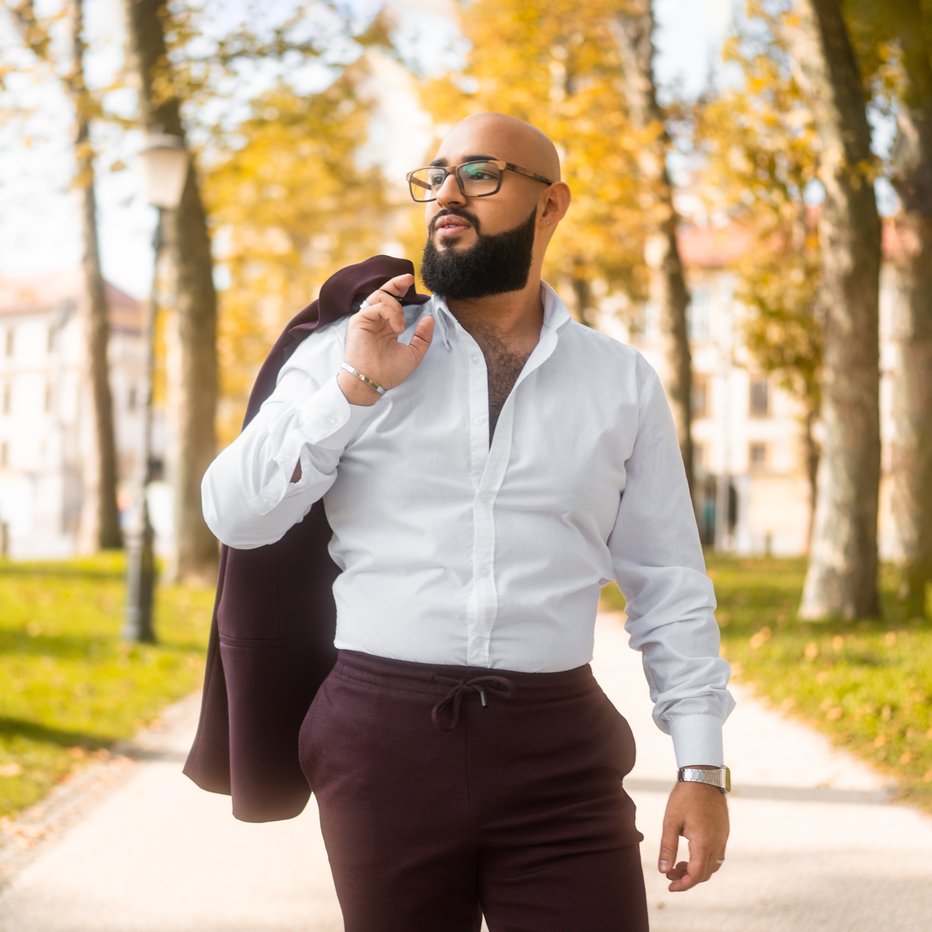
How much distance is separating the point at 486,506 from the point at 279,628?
485 mm

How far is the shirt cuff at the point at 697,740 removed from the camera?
2.64 m

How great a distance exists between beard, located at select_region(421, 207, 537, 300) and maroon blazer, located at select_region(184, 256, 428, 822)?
2.4 inches

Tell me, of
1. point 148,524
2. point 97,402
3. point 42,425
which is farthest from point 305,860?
point 42,425

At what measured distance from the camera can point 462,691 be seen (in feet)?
8.12

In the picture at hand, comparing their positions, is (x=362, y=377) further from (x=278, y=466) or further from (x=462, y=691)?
(x=462, y=691)

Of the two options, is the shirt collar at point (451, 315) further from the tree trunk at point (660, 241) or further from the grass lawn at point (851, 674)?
the tree trunk at point (660, 241)

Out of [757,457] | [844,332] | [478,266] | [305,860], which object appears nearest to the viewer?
[478,266]

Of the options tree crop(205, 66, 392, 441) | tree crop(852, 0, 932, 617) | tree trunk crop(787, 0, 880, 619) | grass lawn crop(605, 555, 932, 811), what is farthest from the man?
tree crop(205, 66, 392, 441)

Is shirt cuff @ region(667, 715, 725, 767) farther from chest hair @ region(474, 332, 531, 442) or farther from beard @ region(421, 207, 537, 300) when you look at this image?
beard @ region(421, 207, 537, 300)

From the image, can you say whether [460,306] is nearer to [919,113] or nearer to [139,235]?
[919,113]

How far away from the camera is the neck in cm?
278

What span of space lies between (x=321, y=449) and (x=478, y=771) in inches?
24.1

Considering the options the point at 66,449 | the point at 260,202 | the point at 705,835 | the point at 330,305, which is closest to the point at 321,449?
the point at 330,305

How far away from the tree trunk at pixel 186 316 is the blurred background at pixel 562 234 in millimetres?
32
